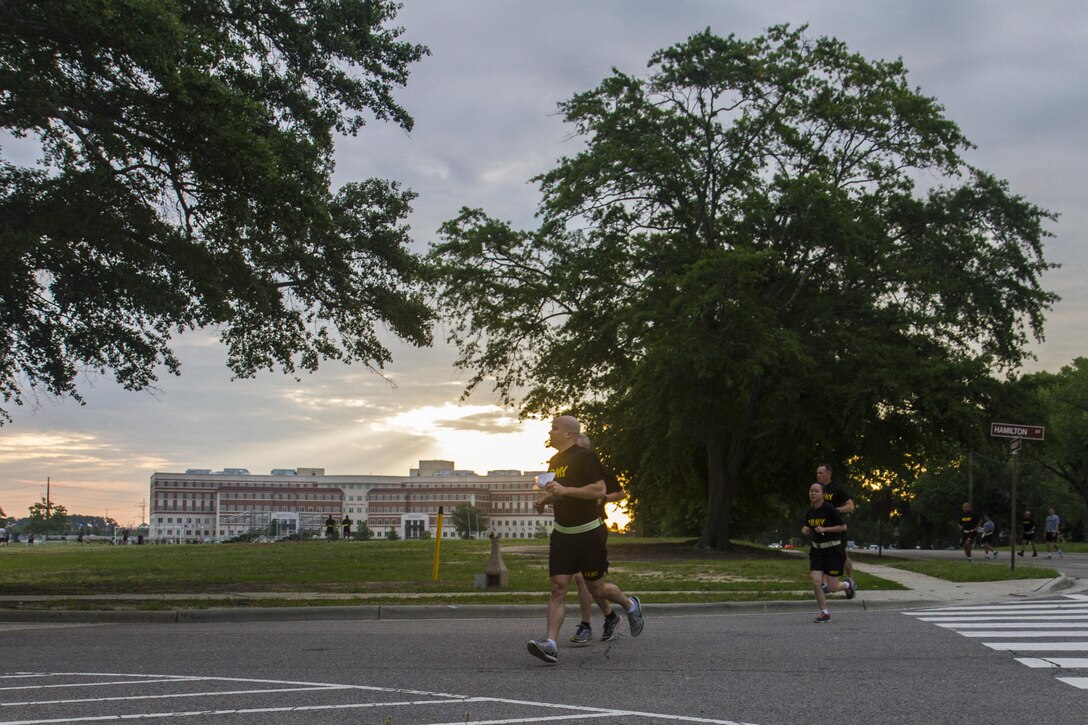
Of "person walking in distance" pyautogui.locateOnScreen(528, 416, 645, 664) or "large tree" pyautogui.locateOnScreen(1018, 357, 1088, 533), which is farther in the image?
"large tree" pyautogui.locateOnScreen(1018, 357, 1088, 533)

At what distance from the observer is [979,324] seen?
1363 inches

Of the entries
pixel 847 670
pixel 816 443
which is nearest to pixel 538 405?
pixel 816 443

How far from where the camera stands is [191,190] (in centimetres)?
1873

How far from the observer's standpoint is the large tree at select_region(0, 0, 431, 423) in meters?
15.3

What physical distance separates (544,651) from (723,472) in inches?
1198

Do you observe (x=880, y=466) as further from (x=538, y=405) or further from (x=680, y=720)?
(x=680, y=720)

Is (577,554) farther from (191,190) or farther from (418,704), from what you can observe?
(191,190)

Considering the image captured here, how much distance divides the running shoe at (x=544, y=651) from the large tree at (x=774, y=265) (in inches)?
901

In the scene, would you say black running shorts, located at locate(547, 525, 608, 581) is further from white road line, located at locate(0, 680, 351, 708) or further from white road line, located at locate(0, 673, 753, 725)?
white road line, located at locate(0, 680, 351, 708)

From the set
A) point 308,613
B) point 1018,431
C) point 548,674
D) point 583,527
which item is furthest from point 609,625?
point 1018,431

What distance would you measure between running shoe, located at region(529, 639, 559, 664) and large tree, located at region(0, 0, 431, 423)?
9.53 metres

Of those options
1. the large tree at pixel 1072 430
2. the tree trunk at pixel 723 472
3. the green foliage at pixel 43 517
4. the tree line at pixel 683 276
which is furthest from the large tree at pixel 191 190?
the green foliage at pixel 43 517

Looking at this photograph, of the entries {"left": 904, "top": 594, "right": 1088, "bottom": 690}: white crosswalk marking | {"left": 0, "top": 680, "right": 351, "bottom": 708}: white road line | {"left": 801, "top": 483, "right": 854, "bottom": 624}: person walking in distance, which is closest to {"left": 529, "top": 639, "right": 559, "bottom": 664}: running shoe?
{"left": 0, "top": 680, "right": 351, "bottom": 708}: white road line

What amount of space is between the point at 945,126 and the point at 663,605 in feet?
83.9
